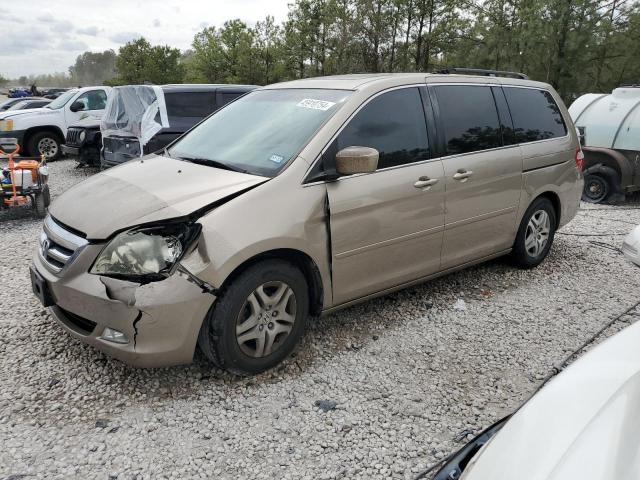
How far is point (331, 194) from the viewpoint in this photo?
3.23 m

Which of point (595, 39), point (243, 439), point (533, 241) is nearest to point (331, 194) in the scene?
point (243, 439)

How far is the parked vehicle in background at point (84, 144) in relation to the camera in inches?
433

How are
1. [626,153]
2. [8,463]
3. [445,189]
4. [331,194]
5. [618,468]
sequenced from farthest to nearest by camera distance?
[626,153]
[445,189]
[331,194]
[8,463]
[618,468]

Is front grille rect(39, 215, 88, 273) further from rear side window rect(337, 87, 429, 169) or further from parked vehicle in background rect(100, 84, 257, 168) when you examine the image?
parked vehicle in background rect(100, 84, 257, 168)

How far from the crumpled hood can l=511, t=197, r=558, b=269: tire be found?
2862 mm

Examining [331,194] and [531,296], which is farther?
[531,296]

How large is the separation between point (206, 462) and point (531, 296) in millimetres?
3195

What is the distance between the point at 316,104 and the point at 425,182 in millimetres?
962

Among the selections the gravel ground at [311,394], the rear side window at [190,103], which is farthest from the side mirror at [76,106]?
the gravel ground at [311,394]

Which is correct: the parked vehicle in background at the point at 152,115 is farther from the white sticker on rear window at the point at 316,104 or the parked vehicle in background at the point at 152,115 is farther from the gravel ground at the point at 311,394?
the white sticker on rear window at the point at 316,104

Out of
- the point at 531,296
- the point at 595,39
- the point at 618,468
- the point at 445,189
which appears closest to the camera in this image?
the point at 618,468

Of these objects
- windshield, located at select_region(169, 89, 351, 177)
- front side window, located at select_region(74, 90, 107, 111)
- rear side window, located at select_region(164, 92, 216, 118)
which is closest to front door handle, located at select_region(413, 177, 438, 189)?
windshield, located at select_region(169, 89, 351, 177)

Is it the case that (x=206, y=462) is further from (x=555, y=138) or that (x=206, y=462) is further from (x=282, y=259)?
(x=555, y=138)

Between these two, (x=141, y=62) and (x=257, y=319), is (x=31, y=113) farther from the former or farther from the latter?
(x=141, y=62)
